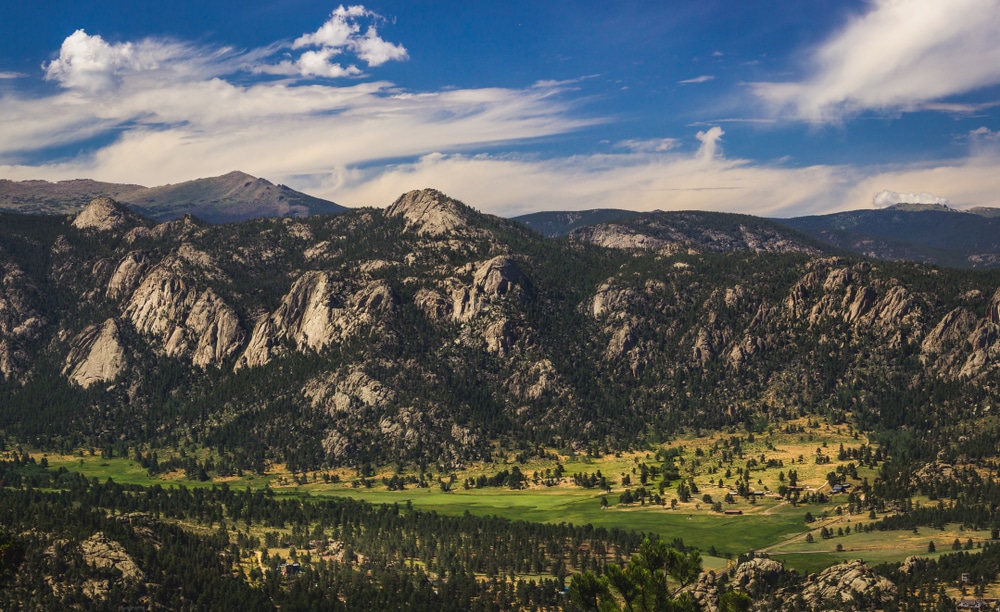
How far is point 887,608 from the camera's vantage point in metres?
195

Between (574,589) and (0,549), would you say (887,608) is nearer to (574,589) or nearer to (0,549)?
(574,589)

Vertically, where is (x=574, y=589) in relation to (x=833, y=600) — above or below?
above

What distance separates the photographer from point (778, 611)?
656 feet

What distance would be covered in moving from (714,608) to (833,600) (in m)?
24.8

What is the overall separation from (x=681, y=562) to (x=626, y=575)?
6.12 meters

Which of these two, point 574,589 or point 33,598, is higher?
point 574,589

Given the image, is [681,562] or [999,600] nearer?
[681,562]

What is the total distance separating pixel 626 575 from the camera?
4126 inches

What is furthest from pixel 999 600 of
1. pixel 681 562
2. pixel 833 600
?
pixel 681 562

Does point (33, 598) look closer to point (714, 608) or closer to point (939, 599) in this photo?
point (714, 608)

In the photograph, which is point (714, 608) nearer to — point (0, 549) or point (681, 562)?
point (681, 562)

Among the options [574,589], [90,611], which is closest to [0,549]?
[574,589]

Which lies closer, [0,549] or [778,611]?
[0,549]

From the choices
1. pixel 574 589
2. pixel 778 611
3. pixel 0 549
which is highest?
pixel 0 549
